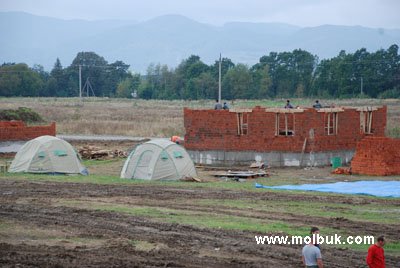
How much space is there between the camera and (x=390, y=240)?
1659 centimetres

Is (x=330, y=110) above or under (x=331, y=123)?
above

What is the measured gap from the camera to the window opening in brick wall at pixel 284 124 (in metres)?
33.3

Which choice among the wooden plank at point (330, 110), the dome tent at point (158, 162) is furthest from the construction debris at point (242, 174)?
the wooden plank at point (330, 110)

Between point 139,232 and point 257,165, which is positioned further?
point 257,165

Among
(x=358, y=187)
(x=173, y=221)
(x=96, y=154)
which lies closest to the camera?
(x=173, y=221)

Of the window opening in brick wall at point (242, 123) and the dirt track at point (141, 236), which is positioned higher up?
the window opening in brick wall at point (242, 123)

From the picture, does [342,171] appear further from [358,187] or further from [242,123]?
[242,123]

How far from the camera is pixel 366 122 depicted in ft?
117

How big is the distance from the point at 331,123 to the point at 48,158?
1253cm

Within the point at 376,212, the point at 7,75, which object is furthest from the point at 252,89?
the point at 376,212

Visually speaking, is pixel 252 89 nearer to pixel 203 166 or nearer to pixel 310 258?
pixel 203 166

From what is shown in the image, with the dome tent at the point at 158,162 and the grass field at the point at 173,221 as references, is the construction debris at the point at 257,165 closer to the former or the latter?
the grass field at the point at 173,221

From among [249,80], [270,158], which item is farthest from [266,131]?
[249,80]

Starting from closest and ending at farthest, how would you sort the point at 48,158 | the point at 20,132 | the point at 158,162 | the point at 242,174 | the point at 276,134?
the point at 158,162 → the point at 48,158 → the point at 242,174 → the point at 276,134 → the point at 20,132
